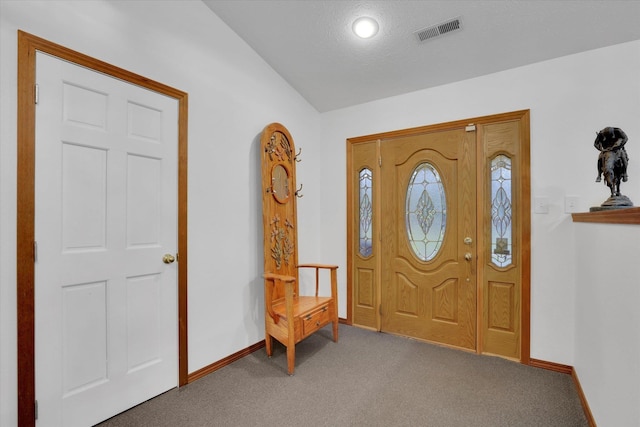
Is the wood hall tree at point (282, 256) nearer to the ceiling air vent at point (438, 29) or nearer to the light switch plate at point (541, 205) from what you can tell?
the ceiling air vent at point (438, 29)

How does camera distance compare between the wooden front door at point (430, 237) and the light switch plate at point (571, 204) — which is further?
the wooden front door at point (430, 237)

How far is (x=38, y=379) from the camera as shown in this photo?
1571mm

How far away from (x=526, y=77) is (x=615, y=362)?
213 cm

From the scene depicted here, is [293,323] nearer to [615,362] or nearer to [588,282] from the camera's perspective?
[615,362]

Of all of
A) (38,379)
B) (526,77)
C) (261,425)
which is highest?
(526,77)

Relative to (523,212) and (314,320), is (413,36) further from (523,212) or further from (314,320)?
(314,320)

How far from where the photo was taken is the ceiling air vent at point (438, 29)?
7.17 feet

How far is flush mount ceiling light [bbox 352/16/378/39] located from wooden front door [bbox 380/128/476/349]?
106cm

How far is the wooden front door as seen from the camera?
2736mm

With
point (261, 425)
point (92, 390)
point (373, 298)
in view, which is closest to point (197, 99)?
point (92, 390)

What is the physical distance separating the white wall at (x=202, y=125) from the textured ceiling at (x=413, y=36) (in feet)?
1.03

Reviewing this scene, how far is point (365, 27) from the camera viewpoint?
7.61ft

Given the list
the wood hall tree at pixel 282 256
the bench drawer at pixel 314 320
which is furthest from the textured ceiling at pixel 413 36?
the bench drawer at pixel 314 320

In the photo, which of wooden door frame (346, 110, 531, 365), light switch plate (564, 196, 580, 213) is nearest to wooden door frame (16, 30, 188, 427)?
wooden door frame (346, 110, 531, 365)
